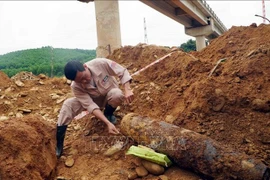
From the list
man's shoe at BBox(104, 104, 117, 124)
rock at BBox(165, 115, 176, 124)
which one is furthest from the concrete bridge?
rock at BBox(165, 115, 176, 124)

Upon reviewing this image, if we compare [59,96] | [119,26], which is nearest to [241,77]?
[59,96]

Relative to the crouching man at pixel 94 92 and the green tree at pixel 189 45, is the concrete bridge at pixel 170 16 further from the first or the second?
the crouching man at pixel 94 92

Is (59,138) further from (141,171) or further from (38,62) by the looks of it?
(38,62)

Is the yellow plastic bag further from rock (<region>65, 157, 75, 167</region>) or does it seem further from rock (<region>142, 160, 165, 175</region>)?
rock (<region>65, 157, 75, 167</region>)

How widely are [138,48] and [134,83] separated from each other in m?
1.68

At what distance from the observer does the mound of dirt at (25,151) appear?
90.7 inches

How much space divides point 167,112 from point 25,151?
5.63 ft

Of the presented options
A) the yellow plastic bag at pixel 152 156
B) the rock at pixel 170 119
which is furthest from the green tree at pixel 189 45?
the yellow plastic bag at pixel 152 156

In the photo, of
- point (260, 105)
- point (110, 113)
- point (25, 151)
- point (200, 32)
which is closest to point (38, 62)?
point (110, 113)

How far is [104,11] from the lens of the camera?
7293 millimetres

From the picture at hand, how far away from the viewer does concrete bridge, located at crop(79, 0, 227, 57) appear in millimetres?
7281

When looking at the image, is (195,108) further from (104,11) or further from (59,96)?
(104,11)

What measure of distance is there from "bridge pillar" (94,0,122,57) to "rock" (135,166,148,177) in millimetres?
5003

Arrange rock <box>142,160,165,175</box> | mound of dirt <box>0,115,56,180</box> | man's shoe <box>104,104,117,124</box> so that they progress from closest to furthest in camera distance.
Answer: mound of dirt <box>0,115,56,180</box>, rock <box>142,160,165,175</box>, man's shoe <box>104,104,117,124</box>
